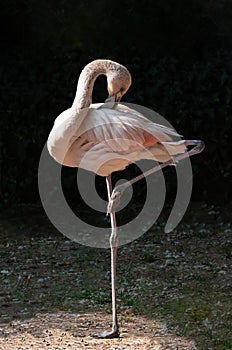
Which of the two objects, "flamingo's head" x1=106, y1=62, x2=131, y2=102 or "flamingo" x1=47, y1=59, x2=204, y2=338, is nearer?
"flamingo" x1=47, y1=59, x2=204, y2=338

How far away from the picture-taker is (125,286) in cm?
515

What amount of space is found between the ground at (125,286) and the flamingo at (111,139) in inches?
12.8

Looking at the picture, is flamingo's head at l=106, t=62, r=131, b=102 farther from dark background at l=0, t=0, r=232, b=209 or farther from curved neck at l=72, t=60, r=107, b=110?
dark background at l=0, t=0, r=232, b=209

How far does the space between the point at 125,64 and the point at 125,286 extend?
2.84 m

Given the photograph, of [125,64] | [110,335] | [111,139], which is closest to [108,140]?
[111,139]

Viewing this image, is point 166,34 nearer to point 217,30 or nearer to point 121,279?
point 217,30

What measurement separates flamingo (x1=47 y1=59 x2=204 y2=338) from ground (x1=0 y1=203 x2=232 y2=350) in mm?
324

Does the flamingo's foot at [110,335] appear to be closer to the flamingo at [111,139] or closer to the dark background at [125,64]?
the flamingo at [111,139]

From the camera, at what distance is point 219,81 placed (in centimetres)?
696

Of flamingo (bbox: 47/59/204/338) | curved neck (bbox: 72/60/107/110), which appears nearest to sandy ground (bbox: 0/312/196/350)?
flamingo (bbox: 47/59/204/338)

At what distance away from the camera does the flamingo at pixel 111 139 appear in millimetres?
3926

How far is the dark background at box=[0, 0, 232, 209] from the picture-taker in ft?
22.8

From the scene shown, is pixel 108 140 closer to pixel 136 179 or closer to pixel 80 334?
pixel 136 179

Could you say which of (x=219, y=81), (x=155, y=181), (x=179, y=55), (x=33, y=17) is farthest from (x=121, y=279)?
(x=33, y=17)
